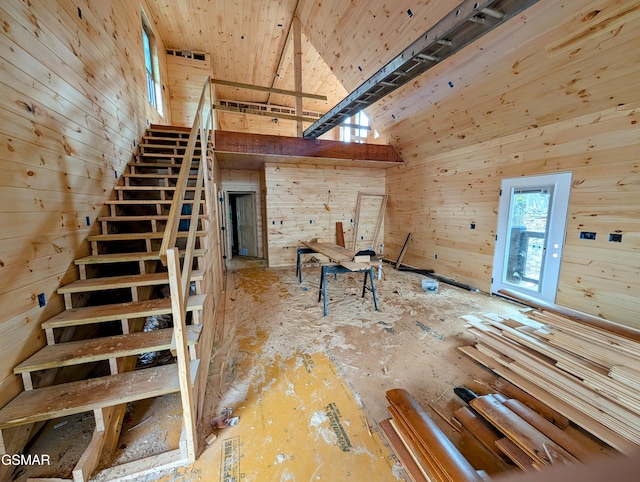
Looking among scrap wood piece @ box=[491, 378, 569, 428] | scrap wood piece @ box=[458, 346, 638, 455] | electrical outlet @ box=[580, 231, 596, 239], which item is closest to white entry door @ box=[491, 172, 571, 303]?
electrical outlet @ box=[580, 231, 596, 239]

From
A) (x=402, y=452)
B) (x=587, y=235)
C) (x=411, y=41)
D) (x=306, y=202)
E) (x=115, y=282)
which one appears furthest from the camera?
(x=306, y=202)

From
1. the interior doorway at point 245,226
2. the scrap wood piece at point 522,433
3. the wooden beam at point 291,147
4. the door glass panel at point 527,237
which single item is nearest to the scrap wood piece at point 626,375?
the scrap wood piece at point 522,433

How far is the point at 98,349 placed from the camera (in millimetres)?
1792

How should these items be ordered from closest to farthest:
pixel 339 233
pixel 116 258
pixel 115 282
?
pixel 115 282
pixel 116 258
pixel 339 233

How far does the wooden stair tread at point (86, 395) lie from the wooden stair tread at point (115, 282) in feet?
2.36

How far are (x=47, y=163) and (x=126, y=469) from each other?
228 centimetres

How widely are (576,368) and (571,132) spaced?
2.88 meters

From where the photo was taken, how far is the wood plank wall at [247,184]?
6.57 meters

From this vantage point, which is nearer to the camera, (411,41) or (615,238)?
(615,238)

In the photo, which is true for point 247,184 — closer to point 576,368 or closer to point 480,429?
point 480,429

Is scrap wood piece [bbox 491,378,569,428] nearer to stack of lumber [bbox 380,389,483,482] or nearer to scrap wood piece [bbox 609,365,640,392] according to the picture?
scrap wood piece [bbox 609,365,640,392]

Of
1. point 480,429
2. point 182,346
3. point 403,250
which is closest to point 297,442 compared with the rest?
point 182,346

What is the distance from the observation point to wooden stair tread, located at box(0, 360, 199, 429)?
1444mm

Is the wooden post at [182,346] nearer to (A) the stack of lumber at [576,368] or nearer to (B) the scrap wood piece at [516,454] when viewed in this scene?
(B) the scrap wood piece at [516,454]
